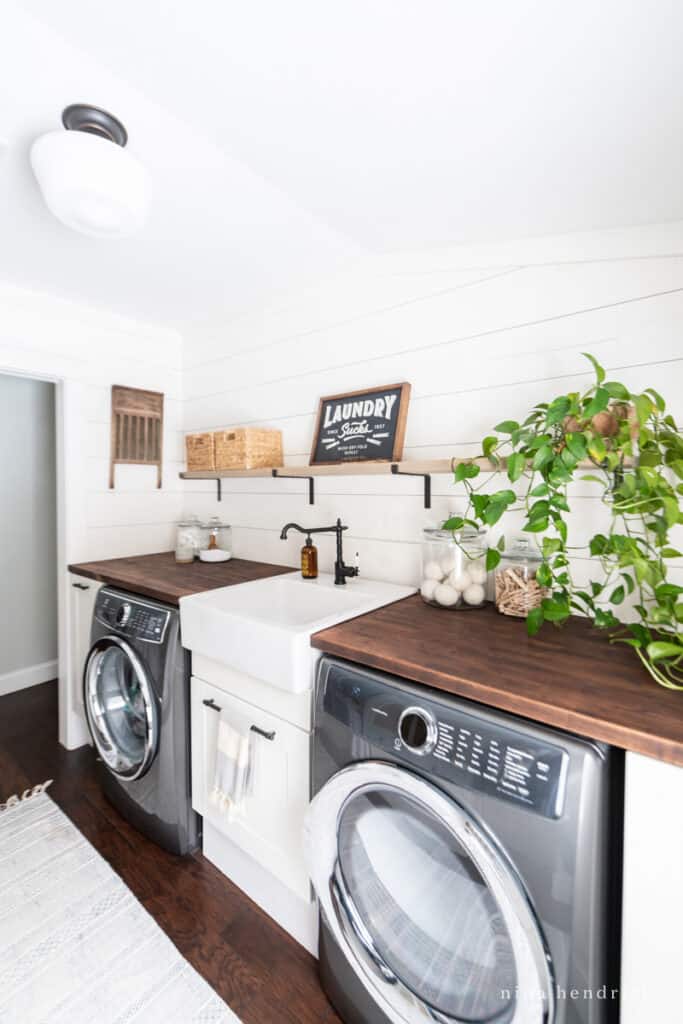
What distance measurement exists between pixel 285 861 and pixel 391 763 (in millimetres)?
659

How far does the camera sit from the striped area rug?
1.24m

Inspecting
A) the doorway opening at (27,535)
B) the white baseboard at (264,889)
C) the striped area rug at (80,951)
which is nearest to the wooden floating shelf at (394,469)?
the white baseboard at (264,889)

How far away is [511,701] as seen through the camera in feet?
2.83

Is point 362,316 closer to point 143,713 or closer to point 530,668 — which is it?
point 530,668

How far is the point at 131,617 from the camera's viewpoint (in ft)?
5.93

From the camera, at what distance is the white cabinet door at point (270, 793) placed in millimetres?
1298

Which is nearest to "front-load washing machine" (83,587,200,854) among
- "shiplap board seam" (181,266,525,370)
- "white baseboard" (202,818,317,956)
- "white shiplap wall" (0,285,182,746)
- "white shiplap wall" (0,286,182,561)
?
"white baseboard" (202,818,317,956)

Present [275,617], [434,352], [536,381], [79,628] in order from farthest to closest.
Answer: [79,628], [275,617], [434,352], [536,381]

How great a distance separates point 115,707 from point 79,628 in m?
0.52

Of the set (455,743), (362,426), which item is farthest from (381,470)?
(455,743)

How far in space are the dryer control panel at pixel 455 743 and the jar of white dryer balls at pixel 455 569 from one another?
54cm

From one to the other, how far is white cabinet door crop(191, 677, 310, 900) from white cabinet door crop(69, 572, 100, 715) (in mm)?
992

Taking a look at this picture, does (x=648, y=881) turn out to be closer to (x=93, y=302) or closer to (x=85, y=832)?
(x=85, y=832)

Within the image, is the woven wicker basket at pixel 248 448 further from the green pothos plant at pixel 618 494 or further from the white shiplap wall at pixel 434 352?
the green pothos plant at pixel 618 494
